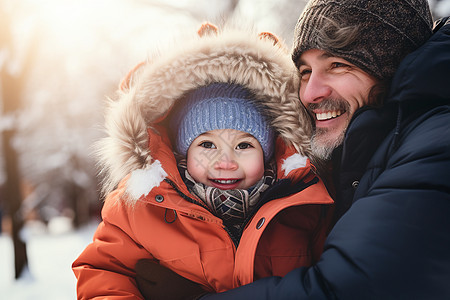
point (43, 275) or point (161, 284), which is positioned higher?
point (161, 284)

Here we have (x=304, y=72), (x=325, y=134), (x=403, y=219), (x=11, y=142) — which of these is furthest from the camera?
(x=11, y=142)

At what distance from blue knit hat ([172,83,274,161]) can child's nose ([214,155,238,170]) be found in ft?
0.60

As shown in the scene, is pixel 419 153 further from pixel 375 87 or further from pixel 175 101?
pixel 175 101

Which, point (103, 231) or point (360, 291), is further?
point (103, 231)

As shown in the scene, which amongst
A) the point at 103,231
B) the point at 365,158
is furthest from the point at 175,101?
the point at 365,158

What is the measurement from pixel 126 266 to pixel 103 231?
0.24m

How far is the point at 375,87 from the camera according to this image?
5.62 feet

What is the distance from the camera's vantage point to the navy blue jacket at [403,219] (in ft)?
3.47

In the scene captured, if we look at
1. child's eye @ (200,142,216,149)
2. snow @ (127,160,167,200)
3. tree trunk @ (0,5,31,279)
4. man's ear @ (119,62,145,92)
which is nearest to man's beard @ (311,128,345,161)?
child's eye @ (200,142,216,149)

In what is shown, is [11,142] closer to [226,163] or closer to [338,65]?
[226,163]

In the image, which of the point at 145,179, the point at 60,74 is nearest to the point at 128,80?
the point at 145,179

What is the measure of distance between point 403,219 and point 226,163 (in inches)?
43.8

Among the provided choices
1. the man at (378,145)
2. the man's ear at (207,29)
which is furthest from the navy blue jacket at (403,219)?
the man's ear at (207,29)

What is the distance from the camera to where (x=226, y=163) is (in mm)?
2074
